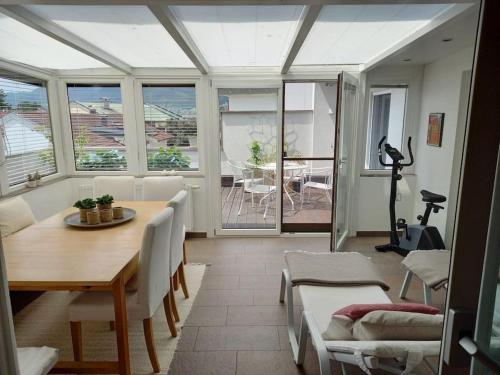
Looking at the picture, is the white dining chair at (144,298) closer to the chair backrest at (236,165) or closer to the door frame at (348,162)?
the door frame at (348,162)

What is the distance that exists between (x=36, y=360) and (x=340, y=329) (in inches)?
57.0

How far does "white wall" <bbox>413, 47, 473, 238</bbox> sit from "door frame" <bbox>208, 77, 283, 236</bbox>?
Answer: 6.03 ft

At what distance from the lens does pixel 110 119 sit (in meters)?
4.31

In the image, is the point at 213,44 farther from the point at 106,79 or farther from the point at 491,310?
the point at 491,310

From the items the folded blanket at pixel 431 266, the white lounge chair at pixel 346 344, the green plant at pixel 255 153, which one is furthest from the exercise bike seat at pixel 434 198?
the green plant at pixel 255 153

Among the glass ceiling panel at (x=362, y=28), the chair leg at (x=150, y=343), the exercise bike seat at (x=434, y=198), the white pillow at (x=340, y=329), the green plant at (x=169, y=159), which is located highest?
the glass ceiling panel at (x=362, y=28)

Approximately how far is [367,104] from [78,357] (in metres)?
4.01

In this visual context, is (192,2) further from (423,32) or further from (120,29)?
(423,32)

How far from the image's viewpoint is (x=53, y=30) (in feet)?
7.82

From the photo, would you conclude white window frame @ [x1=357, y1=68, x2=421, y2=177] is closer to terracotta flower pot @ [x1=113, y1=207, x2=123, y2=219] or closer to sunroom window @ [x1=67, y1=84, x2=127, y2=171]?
terracotta flower pot @ [x1=113, y1=207, x2=123, y2=219]

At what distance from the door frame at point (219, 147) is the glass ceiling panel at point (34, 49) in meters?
1.45

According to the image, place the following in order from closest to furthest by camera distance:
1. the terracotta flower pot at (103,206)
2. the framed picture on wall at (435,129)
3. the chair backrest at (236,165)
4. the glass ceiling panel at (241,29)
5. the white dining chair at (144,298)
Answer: the white dining chair at (144,298) < the glass ceiling panel at (241,29) < the terracotta flower pot at (103,206) < the framed picture on wall at (435,129) < the chair backrest at (236,165)

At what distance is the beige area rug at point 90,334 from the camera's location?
218 centimetres

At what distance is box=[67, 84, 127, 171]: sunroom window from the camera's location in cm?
428
